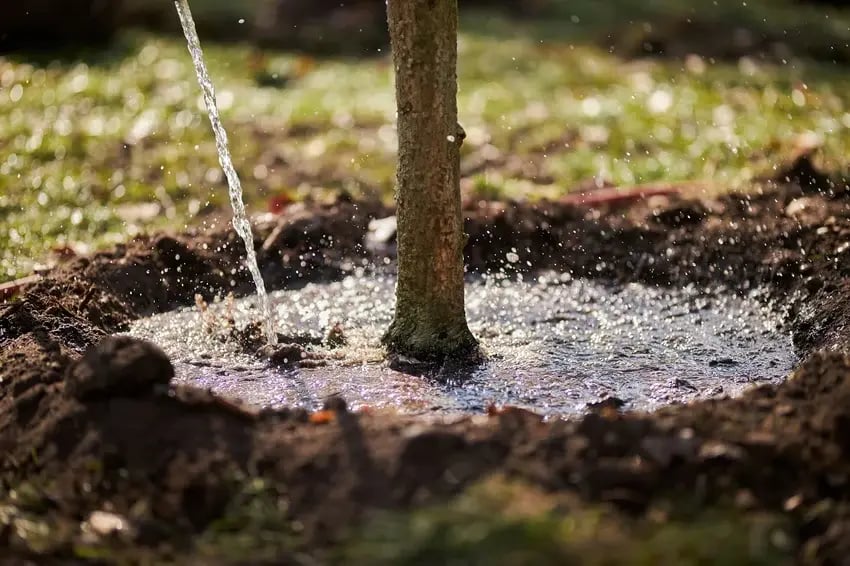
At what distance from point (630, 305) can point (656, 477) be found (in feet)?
7.41

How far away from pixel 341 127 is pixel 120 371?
4803mm

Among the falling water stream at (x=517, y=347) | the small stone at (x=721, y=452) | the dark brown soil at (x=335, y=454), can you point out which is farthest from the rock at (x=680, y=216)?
the small stone at (x=721, y=452)

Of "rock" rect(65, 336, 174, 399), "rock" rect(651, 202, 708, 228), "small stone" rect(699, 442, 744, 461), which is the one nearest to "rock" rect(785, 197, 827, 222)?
"rock" rect(651, 202, 708, 228)

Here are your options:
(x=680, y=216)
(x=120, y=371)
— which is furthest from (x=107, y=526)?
(x=680, y=216)

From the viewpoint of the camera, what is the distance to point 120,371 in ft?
8.84

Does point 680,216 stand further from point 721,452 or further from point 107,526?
point 107,526

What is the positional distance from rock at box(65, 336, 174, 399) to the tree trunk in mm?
1217

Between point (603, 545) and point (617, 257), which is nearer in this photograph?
point (603, 545)

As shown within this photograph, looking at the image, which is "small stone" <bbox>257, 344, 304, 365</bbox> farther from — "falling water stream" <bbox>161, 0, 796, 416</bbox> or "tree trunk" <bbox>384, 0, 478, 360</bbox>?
"tree trunk" <bbox>384, 0, 478, 360</bbox>

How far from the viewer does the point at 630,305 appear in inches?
178

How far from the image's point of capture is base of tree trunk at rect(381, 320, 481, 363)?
3.84m

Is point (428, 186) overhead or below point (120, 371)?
overhead

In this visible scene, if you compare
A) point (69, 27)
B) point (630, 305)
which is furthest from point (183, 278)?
point (69, 27)

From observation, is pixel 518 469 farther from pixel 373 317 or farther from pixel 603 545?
pixel 373 317
